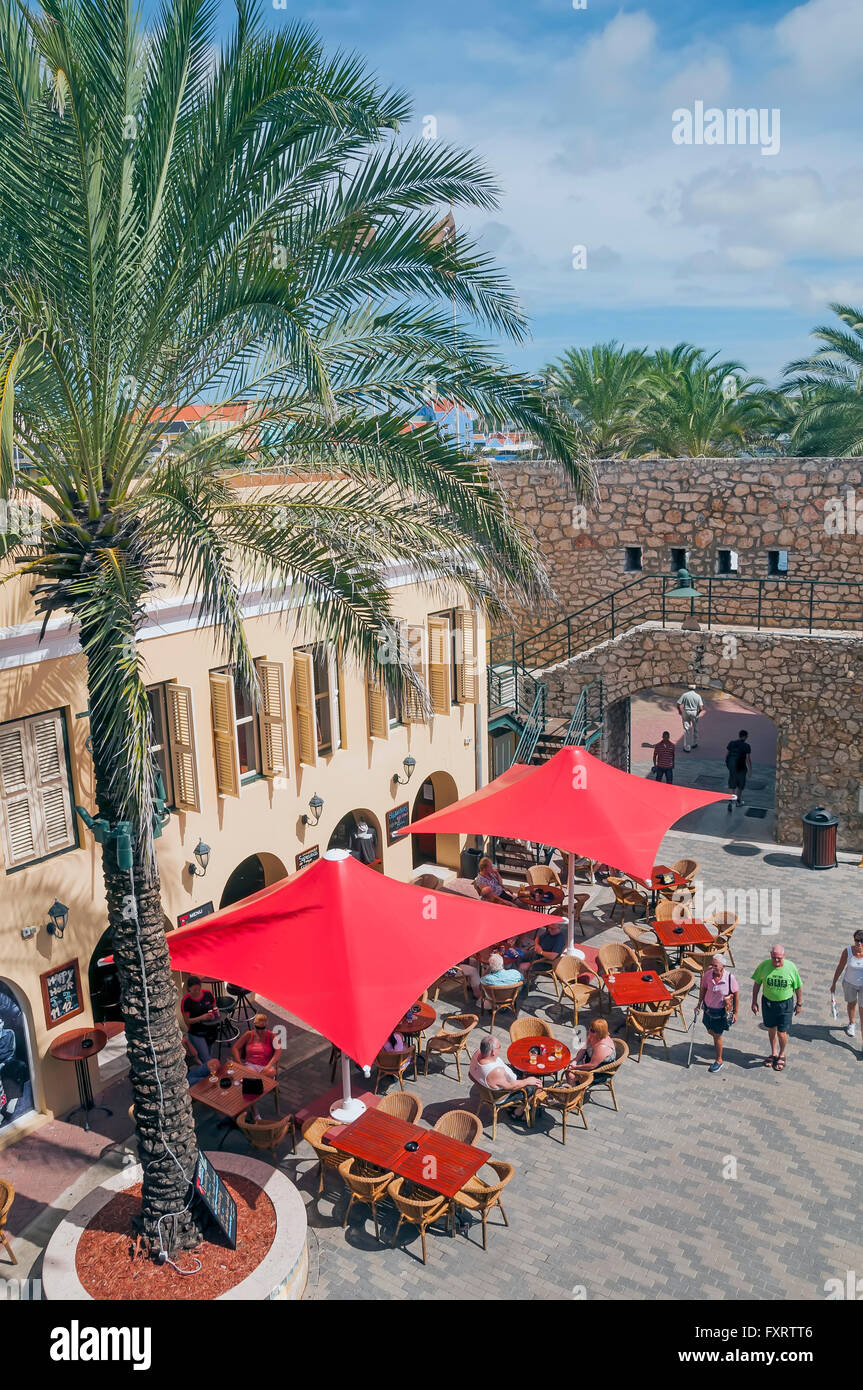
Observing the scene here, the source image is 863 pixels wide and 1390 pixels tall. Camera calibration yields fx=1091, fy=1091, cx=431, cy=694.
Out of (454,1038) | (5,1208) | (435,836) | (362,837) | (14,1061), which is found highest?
(362,837)

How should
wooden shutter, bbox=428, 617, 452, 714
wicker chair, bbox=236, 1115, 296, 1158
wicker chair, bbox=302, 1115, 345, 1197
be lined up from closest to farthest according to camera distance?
wicker chair, bbox=302, 1115, 345, 1197, wicker chair, bbox=236, 1115, 296, 1158, wooden shutter, bbox=428, 617, 452, 714

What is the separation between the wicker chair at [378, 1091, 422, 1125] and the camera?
10695 mm

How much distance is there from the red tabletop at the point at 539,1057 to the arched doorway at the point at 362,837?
17.1 ft

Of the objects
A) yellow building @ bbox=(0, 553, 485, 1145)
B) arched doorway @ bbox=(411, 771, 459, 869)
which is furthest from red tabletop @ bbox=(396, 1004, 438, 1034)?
arched doorway @ bbox=(411, 771, 459, 869)

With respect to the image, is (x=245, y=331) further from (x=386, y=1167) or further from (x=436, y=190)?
(x=386, y=1167)

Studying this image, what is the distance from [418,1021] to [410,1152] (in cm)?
266

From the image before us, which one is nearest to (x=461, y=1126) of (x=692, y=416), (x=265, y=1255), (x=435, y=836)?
(x=265, y=1255)

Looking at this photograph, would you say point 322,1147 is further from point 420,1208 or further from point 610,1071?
point 610,1071

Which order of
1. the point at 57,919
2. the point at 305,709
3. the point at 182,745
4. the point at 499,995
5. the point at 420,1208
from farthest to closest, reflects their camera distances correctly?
the point at 305,709
the point at 499,995
the point at 182,745
the point at 57,919
the point at 420,1208

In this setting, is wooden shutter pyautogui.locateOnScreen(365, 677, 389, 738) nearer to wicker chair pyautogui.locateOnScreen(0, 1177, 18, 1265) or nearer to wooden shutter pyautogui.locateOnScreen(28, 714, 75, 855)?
wooden shutter pyautogui.locateOnScreen(28, 714, 75, 855)

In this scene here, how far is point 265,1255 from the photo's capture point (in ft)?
29.1

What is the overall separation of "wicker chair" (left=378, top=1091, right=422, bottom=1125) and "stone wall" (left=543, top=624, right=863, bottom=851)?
1224cm

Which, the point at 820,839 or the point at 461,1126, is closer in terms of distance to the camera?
the point at 461,1126

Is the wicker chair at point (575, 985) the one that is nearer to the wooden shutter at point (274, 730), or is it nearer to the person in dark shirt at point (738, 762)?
the wooden shutter at point (274, 730)
